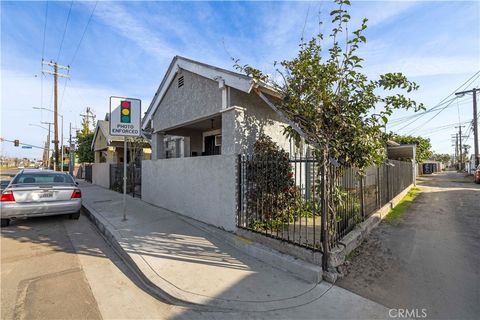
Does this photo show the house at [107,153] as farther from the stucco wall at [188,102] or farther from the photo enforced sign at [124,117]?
the photo enforced sign at [124,117]

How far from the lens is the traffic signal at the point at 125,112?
6786 mm

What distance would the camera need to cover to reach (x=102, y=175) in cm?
1761

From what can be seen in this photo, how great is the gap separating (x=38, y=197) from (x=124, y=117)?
302 cm

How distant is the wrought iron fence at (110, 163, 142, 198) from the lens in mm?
11999

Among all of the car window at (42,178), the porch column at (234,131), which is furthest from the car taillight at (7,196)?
the porch column at (234,131)

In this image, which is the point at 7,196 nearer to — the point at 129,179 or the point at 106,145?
the point at 129,179

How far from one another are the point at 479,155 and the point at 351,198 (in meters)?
30.9

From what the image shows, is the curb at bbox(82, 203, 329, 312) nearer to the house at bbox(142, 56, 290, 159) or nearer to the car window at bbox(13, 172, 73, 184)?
the house at bbox(142, 56, 290, 159)

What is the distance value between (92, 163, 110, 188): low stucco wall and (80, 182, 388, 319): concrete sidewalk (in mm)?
11471

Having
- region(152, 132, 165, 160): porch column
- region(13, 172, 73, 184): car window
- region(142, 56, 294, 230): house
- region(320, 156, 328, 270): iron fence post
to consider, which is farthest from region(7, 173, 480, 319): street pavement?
region(152, 132, 165, 160): porch column

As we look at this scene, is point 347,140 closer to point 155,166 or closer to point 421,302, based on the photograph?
point 421,302

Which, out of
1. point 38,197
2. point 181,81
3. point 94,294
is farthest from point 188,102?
point 94,294

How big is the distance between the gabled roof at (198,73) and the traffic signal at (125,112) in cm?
195

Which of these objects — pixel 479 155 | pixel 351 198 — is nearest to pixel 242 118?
pixel 351 198
